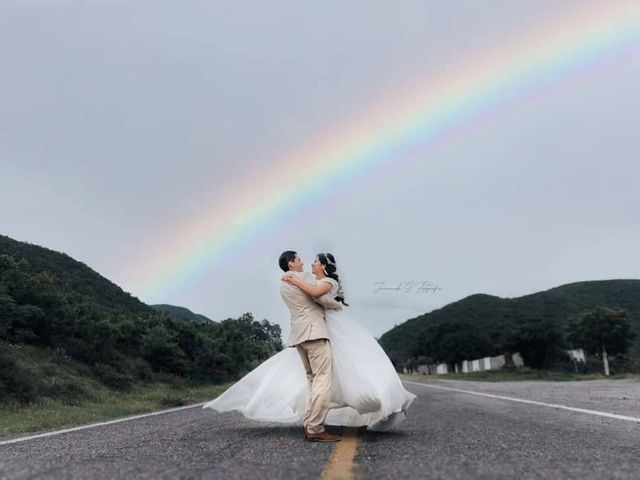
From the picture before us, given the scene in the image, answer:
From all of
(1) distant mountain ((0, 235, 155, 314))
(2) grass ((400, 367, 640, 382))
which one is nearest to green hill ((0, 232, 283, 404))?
(2) grass ((400, 367, 640, 382))

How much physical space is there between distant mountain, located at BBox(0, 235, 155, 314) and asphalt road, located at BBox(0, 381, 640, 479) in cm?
4589

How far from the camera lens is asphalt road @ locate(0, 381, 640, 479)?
2.88 metres

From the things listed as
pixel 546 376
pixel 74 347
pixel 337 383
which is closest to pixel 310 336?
pixel 337 383

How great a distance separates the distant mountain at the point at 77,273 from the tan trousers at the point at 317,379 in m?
46.1

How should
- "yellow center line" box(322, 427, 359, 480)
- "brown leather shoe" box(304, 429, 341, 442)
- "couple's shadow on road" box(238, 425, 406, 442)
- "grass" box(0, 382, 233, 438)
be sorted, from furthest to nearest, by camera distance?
"grass" box(0, 382, 233, 438), "couple's shadow on road" box(238, 425, 406, 442), "brown leather shoe" box(304, 429, 341, 442), "yellow center line" box(322, 427, 359, 480)

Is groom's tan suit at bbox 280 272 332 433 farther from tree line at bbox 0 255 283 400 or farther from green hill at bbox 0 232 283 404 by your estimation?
tree line at bbox 0 255 283 400

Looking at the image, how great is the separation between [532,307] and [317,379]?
10089 cm

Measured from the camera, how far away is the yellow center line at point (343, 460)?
282 cm

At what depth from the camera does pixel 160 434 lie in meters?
5.22

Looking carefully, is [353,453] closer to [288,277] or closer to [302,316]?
[302,316]

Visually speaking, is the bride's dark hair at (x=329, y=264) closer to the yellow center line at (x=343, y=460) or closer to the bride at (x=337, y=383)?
the bride at (x=337, y=383)

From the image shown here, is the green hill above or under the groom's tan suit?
above

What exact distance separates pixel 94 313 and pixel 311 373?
1918 centimetres

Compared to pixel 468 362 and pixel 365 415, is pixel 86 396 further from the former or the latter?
pixel 468 362
